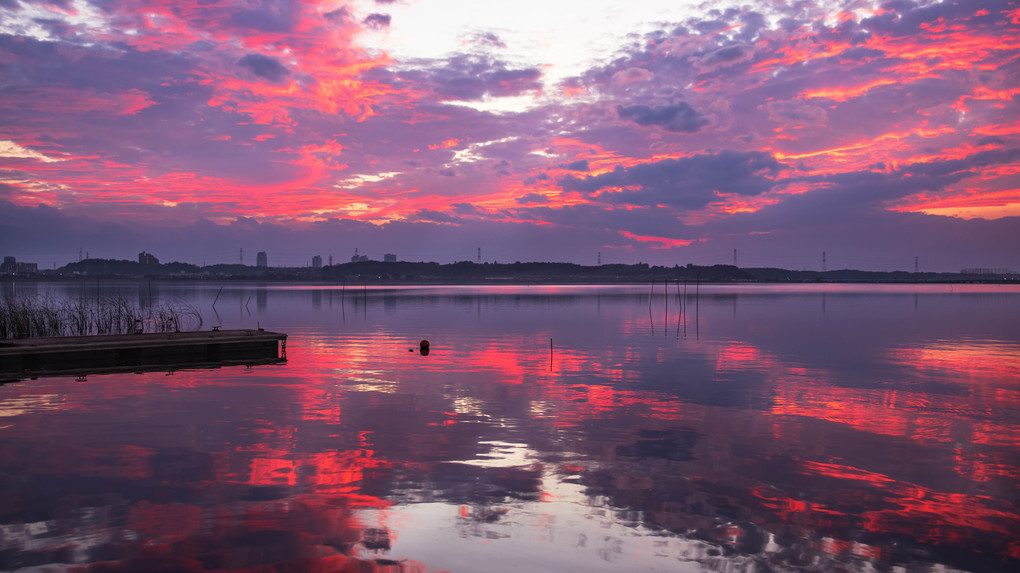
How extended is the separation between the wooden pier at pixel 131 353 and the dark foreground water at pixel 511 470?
2.62 metres

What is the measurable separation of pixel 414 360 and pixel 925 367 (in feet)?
80.3

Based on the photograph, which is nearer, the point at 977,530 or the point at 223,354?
the point at 977,530

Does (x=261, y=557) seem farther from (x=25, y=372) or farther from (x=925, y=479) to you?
(x=25, y=372)

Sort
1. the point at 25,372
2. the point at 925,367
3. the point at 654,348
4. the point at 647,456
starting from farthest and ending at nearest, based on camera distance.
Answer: the point at 654,348 < the point at 925,367 < the point at 25,372 < the point at 647,456

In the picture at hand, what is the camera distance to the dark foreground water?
34.0 feet

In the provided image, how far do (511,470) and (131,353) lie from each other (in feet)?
81.2

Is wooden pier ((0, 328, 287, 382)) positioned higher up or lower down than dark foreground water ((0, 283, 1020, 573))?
higher up

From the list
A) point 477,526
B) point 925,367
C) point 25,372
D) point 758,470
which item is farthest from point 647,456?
point 25,372

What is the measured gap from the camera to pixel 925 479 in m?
14.0

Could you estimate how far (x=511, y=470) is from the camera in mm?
14312

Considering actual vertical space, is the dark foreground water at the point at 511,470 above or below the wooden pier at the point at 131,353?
below

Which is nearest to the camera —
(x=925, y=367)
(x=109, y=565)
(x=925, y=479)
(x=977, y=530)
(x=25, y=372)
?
(x=109, y=565)

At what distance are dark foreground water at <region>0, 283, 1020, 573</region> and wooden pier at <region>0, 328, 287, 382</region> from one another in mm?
2620

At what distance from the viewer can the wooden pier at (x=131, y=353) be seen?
28.2 m
